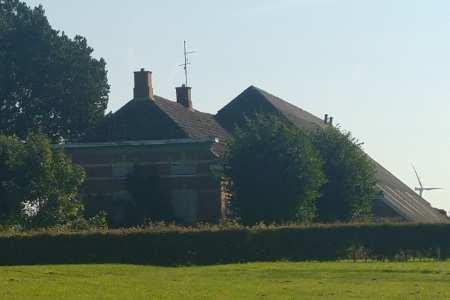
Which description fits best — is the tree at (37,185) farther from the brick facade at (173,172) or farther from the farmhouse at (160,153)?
the farmhouse at (160,153)

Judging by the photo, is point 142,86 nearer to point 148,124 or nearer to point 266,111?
point 148,124

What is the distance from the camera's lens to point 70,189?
60.6 meters

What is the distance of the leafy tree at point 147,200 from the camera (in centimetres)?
6450

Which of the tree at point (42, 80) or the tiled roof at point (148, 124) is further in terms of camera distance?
the tree at point (42, 80)

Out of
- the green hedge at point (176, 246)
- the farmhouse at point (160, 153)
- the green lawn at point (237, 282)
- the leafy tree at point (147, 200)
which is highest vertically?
the farmhouse at point (160, 153)

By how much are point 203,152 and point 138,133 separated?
531 cm

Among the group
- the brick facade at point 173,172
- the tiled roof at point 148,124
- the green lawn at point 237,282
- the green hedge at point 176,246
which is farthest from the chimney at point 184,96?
the green lawn at point 237,282

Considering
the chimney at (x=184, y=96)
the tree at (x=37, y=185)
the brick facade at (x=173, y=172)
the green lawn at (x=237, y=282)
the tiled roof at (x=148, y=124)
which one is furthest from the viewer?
the chimney at (x=184, y=96)

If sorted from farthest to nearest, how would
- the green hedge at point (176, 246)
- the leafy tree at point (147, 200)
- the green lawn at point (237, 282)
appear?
1. the leafy tree at point (147, 200)
2. the green hedge at point (176, 246)
3. the green lawn at point (237, 282)

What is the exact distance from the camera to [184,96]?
3019 inches

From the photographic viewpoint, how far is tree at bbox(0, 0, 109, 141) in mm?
77750

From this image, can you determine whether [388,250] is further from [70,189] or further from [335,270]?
[70,189]

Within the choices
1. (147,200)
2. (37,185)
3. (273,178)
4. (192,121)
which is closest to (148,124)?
(192,121)

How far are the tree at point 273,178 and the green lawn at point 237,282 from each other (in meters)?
17.0
